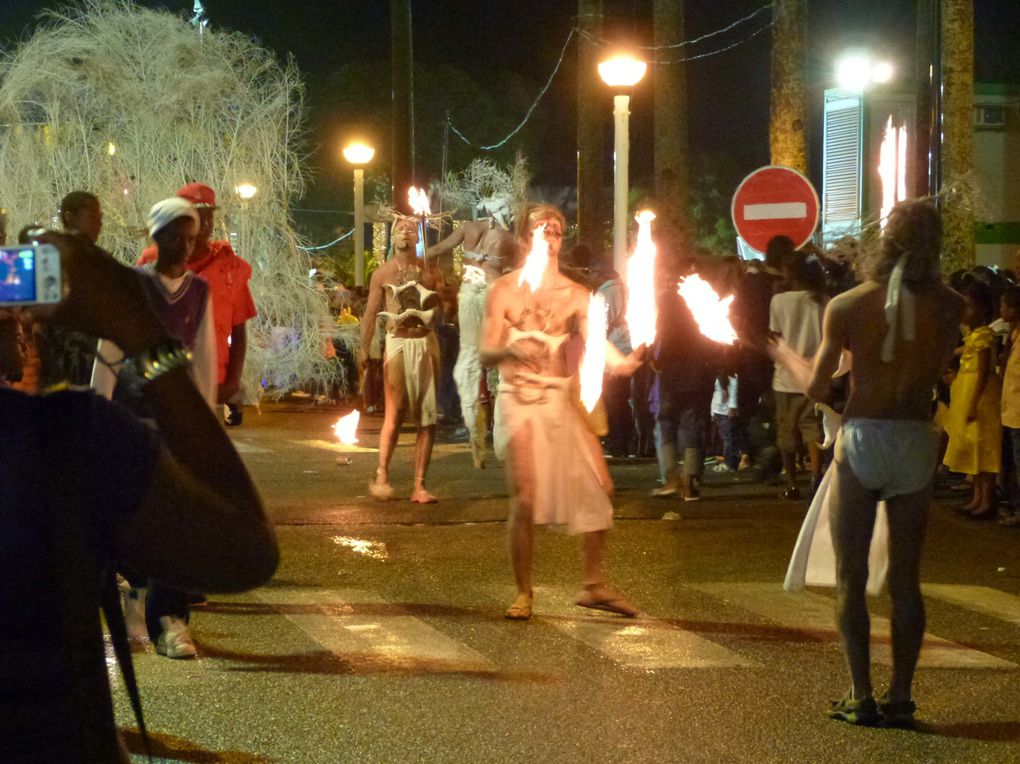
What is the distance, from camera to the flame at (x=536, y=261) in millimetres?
7566

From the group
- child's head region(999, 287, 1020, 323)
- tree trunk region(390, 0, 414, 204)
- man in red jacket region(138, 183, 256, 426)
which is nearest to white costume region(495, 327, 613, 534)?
man in red jacket region(138, 183, 256, 426)

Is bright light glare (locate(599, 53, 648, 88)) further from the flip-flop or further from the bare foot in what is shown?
the flip-flop

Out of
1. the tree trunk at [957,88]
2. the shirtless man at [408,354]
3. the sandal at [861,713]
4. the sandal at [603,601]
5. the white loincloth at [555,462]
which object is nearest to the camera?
the sandal at [861,713]

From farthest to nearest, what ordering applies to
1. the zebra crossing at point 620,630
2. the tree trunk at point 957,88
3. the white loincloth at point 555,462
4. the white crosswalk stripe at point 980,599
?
the tree trunk at point 957,88, the white crosswalk stripe at point 980,599, the white loincloth at point 555,462, the zebra crossing at point 620,630

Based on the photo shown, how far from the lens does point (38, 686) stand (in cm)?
190

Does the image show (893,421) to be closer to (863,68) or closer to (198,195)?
(198,195)

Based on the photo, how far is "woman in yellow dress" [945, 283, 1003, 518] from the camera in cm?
1155

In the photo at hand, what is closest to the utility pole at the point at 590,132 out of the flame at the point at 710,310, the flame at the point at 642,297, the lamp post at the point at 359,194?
the lamp post at the point at 359,194

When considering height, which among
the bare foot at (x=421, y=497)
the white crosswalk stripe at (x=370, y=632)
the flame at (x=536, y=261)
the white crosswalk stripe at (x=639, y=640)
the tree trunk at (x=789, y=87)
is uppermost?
the tree trunk at (x=789, y=87)

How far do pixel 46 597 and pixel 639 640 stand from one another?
5.53m

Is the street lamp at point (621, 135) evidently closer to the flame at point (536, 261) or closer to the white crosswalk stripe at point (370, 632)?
the flame at point (536, 261)

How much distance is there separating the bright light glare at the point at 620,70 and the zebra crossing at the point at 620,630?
7.08m

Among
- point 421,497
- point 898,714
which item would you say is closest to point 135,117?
point 421,497

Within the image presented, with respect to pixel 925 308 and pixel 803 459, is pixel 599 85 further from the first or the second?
pixel 925 308
